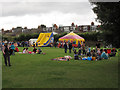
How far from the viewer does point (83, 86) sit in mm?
7332

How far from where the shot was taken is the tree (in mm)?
10914

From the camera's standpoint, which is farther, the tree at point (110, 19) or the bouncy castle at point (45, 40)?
the bouncy castle at point (45, 40)

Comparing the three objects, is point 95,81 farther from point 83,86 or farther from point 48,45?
point 48,45

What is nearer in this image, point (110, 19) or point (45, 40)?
point (110, 19)

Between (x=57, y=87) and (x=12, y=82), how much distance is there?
2.15m

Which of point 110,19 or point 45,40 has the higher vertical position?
point 110,19

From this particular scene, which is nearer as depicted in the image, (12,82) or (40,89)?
(40,89)

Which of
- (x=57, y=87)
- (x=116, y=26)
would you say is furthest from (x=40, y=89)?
(x=116, y=26)

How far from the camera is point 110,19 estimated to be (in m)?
11.2

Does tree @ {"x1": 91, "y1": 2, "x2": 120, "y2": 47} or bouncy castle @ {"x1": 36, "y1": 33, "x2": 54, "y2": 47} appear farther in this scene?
bouncy castle @ {"x1": 36, "y1": 33, "x2": 54, "y2": 47}

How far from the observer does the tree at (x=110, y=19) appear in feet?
35.8

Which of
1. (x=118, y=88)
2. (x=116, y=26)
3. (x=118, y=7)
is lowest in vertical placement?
(x=118, y=88)

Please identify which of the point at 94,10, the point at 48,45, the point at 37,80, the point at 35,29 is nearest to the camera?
the point at 37,80

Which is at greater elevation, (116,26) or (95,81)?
(116,26)
